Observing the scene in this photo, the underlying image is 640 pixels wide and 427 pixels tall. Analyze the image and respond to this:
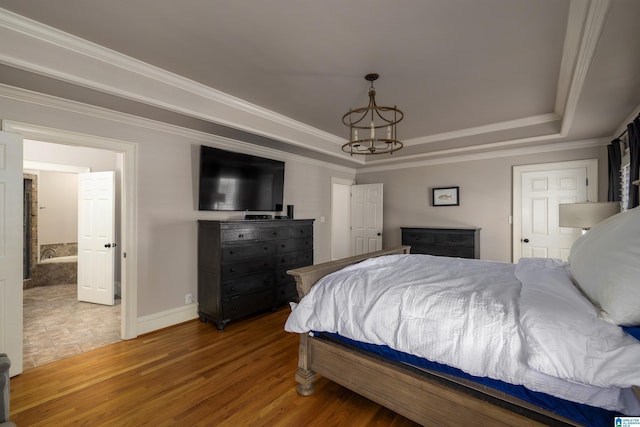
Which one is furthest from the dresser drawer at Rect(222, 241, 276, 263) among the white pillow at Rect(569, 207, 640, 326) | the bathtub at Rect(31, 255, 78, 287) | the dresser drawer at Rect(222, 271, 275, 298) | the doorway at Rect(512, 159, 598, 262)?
the bathtub at Rect(31, 255, 78, 287)

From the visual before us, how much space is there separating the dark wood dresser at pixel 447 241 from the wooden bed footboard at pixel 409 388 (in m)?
3.18

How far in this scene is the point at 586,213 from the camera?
291 cm

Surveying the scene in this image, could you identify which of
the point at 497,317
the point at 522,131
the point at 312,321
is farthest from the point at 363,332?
the point at 522,131

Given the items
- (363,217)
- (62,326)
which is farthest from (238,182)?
(363,217)

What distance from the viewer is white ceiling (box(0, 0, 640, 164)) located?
5.99 ft

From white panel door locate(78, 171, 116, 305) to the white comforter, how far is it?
3.49 m

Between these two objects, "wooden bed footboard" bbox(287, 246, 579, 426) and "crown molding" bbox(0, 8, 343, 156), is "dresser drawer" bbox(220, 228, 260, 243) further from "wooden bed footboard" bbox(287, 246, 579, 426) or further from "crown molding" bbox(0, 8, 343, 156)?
"wooden bed footboard" bbox(287, 246, 579, 426)

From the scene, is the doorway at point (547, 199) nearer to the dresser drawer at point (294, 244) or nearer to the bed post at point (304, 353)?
the dresser drawer at point (294, 244)

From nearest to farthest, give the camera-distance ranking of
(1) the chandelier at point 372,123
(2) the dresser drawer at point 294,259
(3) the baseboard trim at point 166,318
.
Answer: (1) the chandelier at point 372,123 < (3) the baseboard trim at point 166,318 < (2) the dresser drawer at point 294,259

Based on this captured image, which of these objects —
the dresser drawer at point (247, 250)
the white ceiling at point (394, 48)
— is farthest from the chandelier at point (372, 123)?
the dresser drawer at point (247, 250)

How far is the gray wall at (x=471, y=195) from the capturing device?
4445mm

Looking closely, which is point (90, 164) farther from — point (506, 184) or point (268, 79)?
point (506, 184)

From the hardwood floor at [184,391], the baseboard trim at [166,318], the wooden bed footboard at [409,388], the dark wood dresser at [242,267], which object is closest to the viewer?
the wooden bed footboard at [409,388]

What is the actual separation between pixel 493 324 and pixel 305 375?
1.33 m
